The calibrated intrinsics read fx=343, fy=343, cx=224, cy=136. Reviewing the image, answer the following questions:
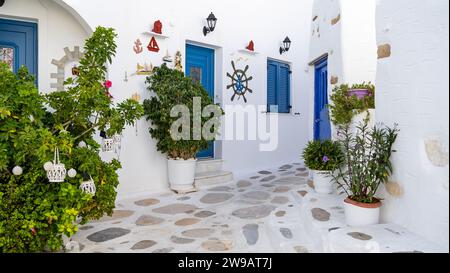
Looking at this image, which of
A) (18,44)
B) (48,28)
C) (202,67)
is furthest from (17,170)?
(202,67)

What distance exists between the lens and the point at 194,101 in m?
4.68

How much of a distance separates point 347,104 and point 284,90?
12.6 ft

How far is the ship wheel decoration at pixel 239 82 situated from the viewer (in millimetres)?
6195

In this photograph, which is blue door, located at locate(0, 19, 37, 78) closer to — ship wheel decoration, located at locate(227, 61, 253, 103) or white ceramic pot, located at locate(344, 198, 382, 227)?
ship wheel decoration, located at locate(227, 61, 253, 103)

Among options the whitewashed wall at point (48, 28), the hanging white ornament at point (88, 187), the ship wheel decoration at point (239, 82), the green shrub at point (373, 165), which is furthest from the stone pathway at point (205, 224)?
the ship wheel decoration at point (239, 82)

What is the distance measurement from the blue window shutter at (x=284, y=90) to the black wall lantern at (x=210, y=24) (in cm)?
229

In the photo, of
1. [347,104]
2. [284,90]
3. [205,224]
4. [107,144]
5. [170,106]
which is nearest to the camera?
[107,144]

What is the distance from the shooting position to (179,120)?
180 inches

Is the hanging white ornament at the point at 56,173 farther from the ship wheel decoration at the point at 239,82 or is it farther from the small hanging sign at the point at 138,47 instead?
the ship wheel decoration at the point at 239,82

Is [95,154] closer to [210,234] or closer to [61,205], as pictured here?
[61,205]

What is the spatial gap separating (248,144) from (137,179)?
2558 mm

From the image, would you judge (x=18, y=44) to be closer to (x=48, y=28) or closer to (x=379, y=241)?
(x=48, y=28)

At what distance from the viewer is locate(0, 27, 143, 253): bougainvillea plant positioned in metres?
2.42

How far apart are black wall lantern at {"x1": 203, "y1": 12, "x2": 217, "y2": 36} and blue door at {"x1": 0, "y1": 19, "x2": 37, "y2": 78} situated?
252cm
